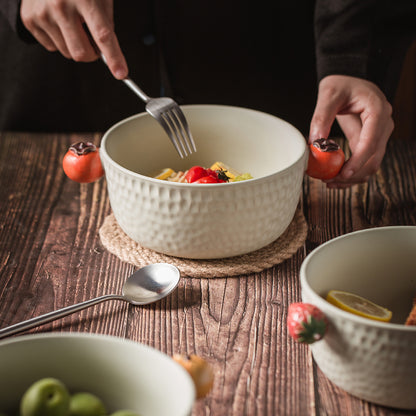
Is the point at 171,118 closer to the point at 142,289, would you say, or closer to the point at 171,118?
the point at 171,118

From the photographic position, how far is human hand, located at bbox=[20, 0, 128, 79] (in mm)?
1060

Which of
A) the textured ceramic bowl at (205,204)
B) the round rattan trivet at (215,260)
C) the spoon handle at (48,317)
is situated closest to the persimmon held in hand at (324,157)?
the textured ceramic bowl at (205,204)

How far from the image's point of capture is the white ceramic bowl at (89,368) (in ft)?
1.92

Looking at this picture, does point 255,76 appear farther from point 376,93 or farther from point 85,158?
point 85,158

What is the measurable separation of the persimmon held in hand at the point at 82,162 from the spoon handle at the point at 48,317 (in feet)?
0.92

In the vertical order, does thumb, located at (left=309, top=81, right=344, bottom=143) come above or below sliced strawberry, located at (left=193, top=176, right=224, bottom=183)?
above

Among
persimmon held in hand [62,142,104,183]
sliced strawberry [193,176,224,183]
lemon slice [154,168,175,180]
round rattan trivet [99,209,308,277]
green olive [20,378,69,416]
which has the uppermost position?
green olive [20,378,69,416]

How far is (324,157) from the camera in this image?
3.30 ft

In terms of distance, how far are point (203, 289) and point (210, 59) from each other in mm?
864

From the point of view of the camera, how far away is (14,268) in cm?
96

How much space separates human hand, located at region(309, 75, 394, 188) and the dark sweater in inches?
6.2

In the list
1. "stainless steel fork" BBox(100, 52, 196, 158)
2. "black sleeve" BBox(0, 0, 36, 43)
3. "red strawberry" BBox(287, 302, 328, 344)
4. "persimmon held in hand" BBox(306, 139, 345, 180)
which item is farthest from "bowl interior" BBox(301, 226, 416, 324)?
"black sleeve" BBox(0, 0, 36, 43)

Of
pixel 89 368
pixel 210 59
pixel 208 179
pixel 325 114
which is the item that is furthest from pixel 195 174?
pixel 210 59

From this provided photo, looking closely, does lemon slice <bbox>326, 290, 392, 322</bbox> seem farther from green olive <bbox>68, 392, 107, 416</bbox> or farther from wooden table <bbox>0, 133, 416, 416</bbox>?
green olive <bbox>68, 392, 107, 416</bbox>
